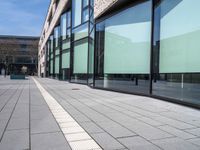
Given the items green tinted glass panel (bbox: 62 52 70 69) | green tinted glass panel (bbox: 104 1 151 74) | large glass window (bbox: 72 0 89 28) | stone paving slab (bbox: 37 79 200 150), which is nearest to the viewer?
stone paving slab (bbox: 37 79 200 150)

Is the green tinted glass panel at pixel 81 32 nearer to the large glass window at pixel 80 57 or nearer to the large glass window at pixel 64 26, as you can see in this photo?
the large glass window at pixel 80 57

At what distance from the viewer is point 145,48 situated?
10883mm

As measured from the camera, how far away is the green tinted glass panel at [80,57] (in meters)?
19.3

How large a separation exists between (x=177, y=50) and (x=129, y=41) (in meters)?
3.70

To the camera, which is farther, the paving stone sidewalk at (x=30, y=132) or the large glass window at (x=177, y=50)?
the large glass window at (x=177, y=50)

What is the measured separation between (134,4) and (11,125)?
350 inches

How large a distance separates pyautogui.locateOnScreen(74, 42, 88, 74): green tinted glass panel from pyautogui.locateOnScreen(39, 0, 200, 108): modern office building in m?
0.25

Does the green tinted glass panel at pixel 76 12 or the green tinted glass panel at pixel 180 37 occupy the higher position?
the green tinted glass panel at pixel 76 12

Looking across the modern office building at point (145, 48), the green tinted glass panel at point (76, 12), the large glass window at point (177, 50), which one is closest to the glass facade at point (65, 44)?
the green tinted glass panel at point (76, 12)

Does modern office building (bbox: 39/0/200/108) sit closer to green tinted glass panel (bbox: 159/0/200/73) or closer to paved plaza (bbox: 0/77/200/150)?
green tinted glass panel (bbox: 159/0/200/73)

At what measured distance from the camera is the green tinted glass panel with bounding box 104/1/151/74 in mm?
10931

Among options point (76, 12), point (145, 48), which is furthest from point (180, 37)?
point (76, 12)

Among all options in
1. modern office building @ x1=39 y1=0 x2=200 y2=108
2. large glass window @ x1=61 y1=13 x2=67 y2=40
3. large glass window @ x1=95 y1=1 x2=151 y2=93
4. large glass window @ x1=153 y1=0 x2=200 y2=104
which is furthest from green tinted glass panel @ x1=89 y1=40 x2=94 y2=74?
large glass window @ x1=61 y1=13 x2=67 y2=40

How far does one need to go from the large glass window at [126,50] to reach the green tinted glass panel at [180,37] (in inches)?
44.9
